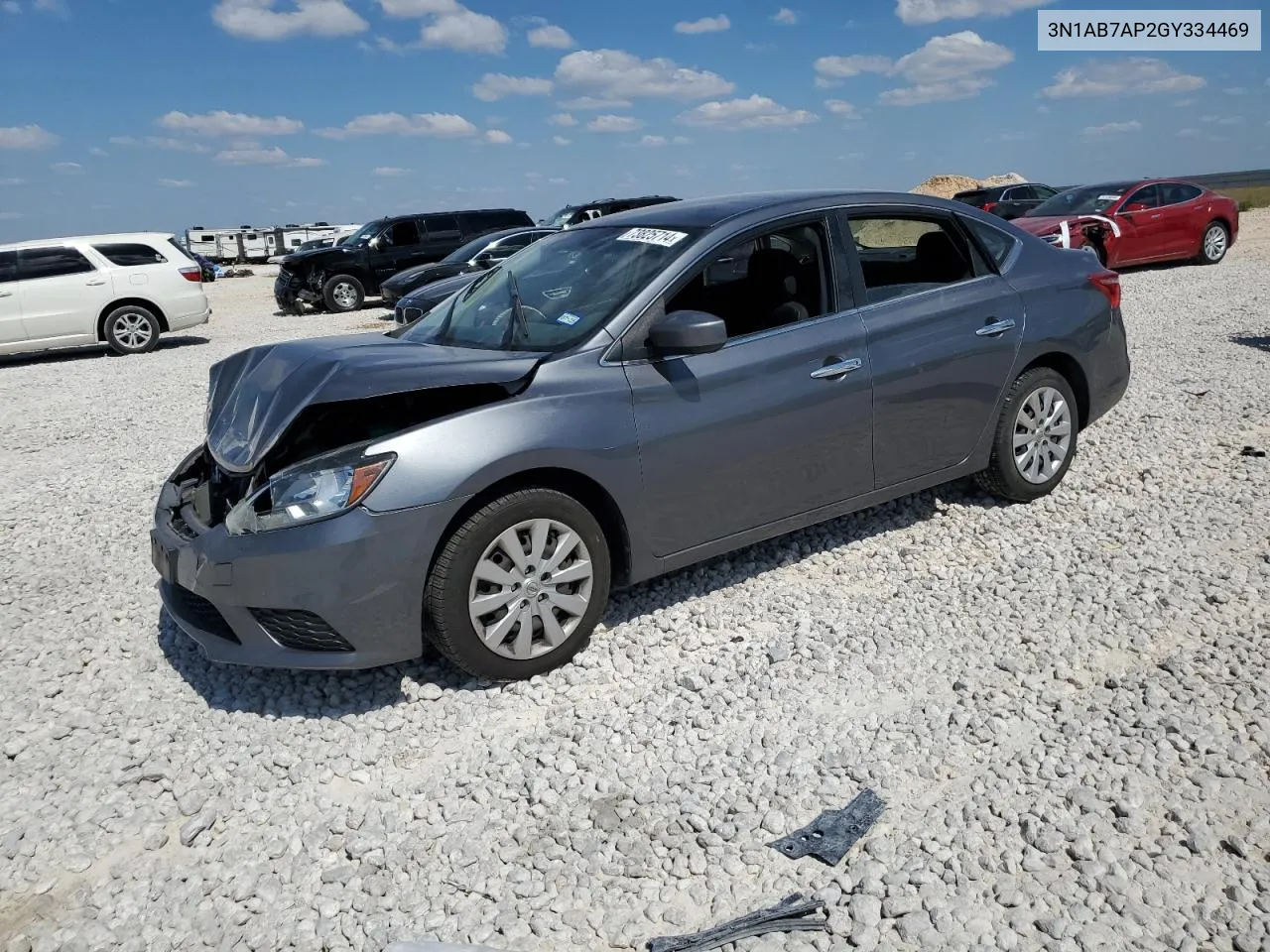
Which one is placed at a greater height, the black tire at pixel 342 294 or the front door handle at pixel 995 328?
the black tire at pixel 342 294

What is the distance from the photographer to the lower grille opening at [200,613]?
3.71 m

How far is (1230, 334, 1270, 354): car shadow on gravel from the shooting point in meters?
9.41

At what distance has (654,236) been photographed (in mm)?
4445

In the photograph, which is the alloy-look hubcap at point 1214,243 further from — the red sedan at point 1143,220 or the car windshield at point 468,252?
the car windshield at point 468,252

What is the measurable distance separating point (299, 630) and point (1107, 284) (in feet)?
15.0

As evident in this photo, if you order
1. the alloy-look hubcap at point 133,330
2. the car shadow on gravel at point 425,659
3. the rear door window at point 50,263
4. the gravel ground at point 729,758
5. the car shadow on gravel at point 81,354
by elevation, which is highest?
the rear door window at point 50,263

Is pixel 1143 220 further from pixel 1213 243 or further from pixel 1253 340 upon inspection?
pixel 1253 340

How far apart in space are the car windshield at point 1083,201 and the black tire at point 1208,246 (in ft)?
5.71

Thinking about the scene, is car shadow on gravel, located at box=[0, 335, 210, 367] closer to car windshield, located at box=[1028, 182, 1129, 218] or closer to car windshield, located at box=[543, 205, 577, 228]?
car windshield, located at box=[543, 205, 577, 228]

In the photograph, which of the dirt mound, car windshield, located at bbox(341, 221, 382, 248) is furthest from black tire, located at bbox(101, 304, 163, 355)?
the dirt mound

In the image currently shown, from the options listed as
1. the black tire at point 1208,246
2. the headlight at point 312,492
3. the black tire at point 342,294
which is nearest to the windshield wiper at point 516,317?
the headlight at point 312,492

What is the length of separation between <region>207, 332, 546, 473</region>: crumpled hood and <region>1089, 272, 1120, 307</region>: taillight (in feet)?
10.8

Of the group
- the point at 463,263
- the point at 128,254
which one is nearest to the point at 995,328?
the point at 463,263

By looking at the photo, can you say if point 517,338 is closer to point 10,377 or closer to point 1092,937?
point 1092,937
